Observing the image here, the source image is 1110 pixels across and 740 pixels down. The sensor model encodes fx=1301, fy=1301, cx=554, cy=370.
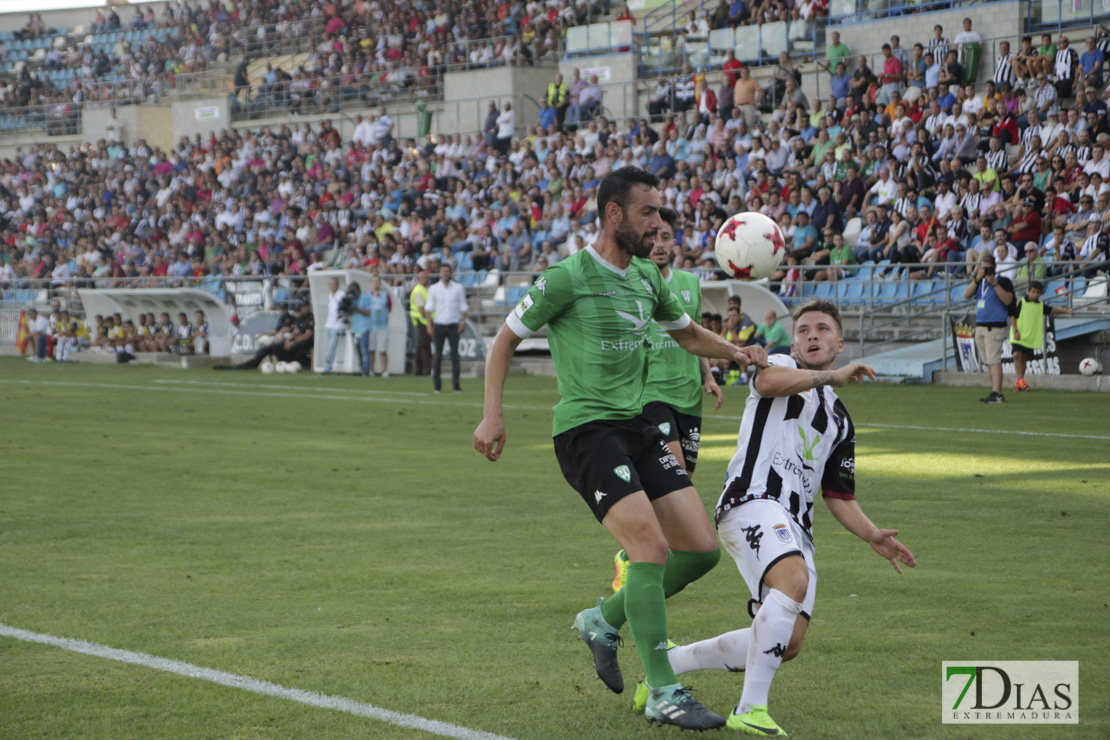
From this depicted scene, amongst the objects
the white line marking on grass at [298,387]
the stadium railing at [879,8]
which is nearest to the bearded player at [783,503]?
the white line marking on grass at [298,387]

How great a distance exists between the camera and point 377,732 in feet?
14.9

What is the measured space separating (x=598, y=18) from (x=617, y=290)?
3373 cm

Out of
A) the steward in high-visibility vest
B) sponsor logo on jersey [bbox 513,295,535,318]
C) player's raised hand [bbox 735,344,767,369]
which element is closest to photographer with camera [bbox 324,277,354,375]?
the steward in high-visibility vest

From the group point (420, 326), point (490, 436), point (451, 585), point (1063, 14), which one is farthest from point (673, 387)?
point (1063, 14)

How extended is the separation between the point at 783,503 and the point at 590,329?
1.01 m

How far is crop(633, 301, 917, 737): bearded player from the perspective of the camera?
4.54 m

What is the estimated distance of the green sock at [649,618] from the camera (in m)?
4.66

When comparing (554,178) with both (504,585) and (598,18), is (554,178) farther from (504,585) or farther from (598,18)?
(504,585)

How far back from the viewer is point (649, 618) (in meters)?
4.70

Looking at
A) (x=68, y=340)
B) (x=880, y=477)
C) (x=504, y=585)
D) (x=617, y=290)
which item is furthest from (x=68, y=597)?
(x=68, y=340)

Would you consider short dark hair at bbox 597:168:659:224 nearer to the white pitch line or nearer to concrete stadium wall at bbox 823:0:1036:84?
the white pitch line

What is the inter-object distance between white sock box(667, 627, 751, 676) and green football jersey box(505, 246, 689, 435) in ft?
3.01

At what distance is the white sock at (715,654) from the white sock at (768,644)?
0.61 feet

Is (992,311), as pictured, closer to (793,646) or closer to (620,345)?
(620,345)
